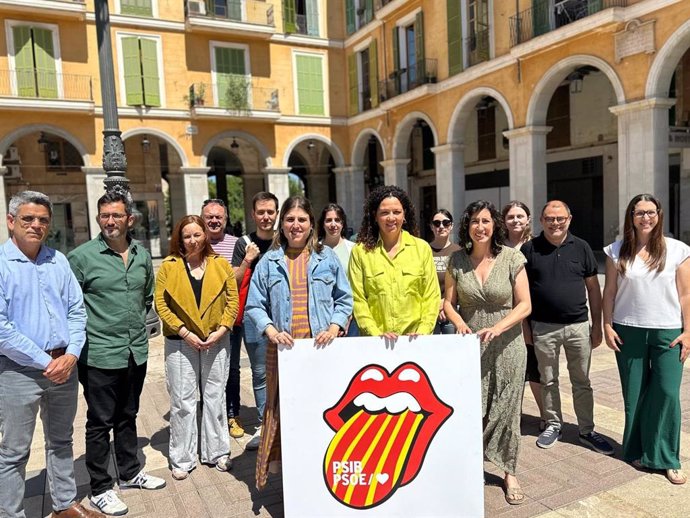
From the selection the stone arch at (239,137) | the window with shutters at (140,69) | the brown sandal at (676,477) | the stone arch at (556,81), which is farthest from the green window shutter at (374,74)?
the brown sandal at (676,477)

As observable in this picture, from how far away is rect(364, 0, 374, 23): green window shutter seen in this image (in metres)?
20.2

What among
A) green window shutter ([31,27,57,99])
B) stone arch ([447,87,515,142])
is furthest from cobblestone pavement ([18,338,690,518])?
green window shutter ([31,27,57,99])

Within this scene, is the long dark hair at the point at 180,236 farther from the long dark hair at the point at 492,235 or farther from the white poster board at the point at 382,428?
the long dark hair at the point at 492,235

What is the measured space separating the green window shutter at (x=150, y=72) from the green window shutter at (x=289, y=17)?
5281 mm

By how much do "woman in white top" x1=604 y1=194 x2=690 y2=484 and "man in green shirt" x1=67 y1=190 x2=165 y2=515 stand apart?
128 inches

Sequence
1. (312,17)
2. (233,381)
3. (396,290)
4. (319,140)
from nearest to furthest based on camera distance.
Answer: (396,290)
(233,381)
(312,17)
(319,140)

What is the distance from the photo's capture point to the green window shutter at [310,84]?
2128cm

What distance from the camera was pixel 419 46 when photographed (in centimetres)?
1803

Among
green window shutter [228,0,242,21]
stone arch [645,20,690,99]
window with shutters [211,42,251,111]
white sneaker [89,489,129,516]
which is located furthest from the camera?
window with shutters [211,42,251,111]

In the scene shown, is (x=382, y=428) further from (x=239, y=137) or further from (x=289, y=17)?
(x=289, y=17)

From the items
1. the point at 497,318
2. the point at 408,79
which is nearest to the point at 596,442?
the point at 497,318

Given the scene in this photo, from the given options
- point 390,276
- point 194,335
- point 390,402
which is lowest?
point 390,402

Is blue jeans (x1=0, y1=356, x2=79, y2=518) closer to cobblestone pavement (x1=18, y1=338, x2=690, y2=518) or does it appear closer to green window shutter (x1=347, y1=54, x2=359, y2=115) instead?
cobblestone pavement (x1=18, y1=338, x2=690, y2=518)

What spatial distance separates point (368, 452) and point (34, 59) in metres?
19.3
